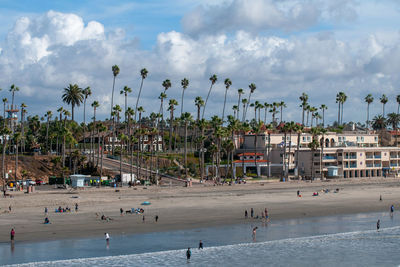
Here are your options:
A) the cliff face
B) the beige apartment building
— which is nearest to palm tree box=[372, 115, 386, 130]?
the beige apartment building

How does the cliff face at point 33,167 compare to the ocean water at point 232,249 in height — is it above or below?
above

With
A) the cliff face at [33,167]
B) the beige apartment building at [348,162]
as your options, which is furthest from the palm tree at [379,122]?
the cliff face at [33,167]

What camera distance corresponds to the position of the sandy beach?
5225 cm

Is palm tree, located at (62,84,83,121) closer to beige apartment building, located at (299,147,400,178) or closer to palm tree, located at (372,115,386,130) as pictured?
beige apartment building, located at (299,147,400,178)

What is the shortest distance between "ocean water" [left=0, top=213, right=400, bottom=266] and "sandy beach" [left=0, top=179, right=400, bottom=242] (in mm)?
3865

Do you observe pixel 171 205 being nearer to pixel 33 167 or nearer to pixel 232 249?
pixel 232 249

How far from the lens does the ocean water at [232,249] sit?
39.6m

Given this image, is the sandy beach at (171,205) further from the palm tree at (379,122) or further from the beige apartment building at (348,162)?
the palm tree at (379,122)

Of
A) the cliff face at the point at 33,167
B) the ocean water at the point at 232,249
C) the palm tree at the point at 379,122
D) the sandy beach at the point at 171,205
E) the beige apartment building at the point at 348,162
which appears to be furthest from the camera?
the palm tree at the point at 379,122

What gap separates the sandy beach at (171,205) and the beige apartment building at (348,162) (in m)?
18.7

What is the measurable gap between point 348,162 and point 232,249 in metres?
83.7

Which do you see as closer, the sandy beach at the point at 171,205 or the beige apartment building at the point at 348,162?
the sandy beach at the point at 171,205

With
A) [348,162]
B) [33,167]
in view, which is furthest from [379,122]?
[33,167]

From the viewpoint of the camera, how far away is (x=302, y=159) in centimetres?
12256
